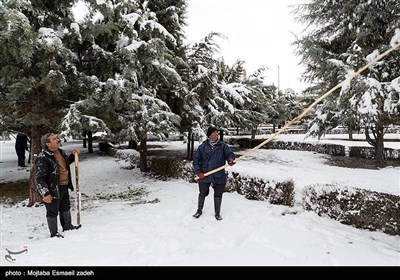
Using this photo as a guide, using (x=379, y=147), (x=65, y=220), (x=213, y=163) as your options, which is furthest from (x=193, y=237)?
(x=379, y=147)

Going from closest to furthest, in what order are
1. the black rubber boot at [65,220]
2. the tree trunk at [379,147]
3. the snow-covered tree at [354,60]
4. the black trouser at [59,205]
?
the black trouser at [59,205] < the black rubber boot at [65,220] < the snow-covered tree at [354,60] < the tree trunk at [379,147]

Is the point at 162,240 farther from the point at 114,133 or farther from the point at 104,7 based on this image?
the point at 114,133

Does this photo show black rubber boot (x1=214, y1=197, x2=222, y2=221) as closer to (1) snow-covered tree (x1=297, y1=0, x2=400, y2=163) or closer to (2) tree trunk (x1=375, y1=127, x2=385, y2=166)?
(1) snow-covered tree (x1=297, y1=0, x2=400, y2=163)

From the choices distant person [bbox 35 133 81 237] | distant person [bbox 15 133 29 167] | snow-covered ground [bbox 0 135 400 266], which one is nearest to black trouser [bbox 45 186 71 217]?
distant person [bbox 35 133 81 237]

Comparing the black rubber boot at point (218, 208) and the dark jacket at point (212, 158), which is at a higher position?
the dark jacket at point (212, 158)

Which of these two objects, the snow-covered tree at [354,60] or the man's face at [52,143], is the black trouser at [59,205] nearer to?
the man's face at [52,143]

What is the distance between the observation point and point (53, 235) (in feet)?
16.0

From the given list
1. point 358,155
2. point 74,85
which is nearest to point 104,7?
point 74,85

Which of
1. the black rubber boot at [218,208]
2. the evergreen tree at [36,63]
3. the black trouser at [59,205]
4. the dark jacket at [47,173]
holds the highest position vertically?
the evergreen tree at [36,63]

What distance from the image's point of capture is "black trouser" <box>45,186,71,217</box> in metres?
4.87

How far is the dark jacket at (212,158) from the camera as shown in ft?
18.6

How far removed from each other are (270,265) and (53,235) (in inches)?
148

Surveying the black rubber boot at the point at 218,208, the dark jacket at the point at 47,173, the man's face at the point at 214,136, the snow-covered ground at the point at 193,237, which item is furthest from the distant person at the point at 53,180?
the man's face at the point at 214,136

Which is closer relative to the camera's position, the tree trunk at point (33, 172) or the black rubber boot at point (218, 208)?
the black rubber boot at point (218, 208)
